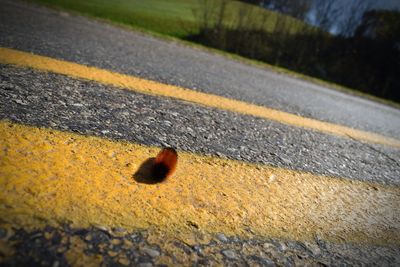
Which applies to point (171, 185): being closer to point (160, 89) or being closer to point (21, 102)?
point (21, 102)

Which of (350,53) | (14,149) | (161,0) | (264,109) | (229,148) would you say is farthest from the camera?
(161,0)

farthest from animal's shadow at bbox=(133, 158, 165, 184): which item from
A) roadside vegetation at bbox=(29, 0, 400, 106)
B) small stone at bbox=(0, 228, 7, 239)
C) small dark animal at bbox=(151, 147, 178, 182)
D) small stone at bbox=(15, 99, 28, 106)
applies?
roadside vegetation at bbox=(29, 0, 400, 106)

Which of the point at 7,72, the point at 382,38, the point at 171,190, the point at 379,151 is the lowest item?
the point at 379,151

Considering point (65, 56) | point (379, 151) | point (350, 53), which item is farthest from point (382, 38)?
point (65, 56)

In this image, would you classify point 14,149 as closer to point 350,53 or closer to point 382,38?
point 350,53

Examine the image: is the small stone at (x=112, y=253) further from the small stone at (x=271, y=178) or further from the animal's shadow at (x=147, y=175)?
the small stone at (x=271, y=178)

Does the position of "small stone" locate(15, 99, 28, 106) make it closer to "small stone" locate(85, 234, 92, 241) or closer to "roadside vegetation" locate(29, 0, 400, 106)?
"small stone" locate(85, 234, 92, 241)
